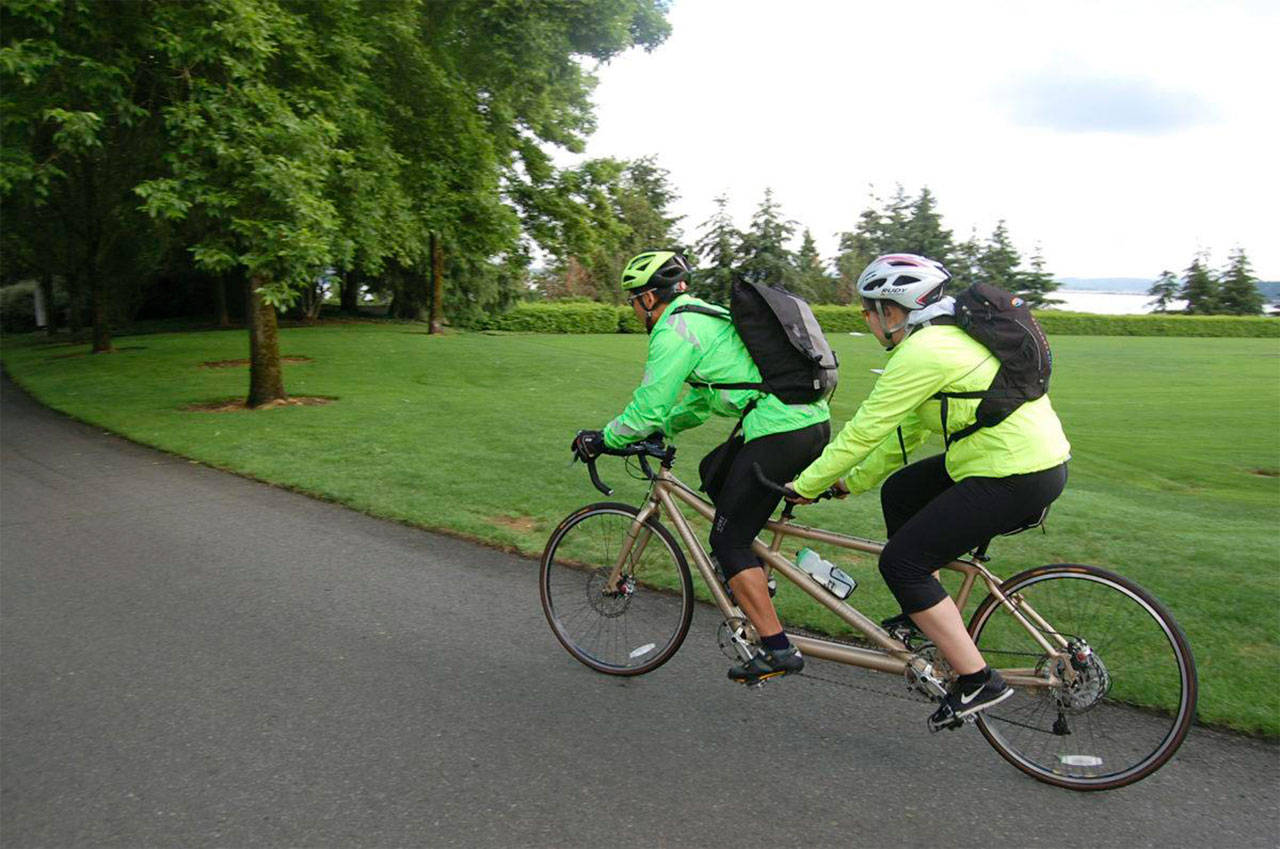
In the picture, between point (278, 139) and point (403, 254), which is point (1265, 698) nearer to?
point (278, 139)

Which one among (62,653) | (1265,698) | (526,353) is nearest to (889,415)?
(1265,698)

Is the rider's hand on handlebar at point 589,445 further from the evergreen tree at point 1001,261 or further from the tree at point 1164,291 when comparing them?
the tree at point 1164,291

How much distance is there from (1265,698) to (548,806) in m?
3.24

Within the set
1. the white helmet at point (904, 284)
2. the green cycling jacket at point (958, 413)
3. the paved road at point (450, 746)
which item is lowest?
the paved road at point (450, 746)

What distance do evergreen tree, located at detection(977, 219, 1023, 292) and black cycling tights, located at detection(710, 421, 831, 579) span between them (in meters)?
66.5

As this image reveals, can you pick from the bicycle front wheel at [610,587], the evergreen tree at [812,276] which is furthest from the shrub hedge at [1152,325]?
the bicycle front wheel at [610,587]

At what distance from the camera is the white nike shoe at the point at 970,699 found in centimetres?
335

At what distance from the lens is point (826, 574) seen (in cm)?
384

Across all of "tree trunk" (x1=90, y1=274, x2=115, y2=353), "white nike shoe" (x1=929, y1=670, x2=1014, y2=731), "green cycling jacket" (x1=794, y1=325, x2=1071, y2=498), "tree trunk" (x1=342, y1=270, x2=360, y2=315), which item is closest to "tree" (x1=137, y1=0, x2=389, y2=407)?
"green cycling jacket" (x1=794, y1=325, x2=1071, y2=498)

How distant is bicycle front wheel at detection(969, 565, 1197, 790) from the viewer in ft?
10.7

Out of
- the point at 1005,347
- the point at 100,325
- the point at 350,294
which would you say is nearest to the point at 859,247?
the point at 350,294

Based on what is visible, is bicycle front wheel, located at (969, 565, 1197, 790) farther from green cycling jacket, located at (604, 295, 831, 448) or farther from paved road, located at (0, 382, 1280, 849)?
green cycling jacket, located at (604, 295, 831, 448)

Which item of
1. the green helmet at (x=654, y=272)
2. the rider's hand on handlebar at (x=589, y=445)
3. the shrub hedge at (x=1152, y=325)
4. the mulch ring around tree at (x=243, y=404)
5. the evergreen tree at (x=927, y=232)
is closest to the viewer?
the green helmet at (x=654, y=272)

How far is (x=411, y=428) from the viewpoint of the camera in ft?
40.0
